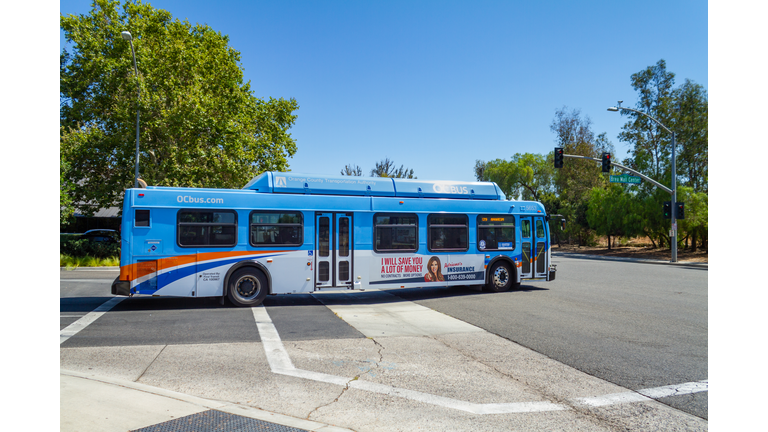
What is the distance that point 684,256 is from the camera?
33906 millimetres

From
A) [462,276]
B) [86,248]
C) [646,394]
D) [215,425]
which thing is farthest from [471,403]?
[86,248]

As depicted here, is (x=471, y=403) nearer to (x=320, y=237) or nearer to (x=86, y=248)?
(x=320, y=237)

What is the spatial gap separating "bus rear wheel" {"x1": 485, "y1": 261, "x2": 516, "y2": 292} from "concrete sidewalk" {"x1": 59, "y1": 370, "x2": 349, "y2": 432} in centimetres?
1032

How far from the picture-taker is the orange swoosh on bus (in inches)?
400

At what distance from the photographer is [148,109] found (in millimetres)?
21547

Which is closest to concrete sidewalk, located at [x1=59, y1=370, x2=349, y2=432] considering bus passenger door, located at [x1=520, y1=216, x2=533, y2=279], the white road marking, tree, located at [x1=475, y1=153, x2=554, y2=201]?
the white road marking

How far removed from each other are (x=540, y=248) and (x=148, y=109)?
1817 cm

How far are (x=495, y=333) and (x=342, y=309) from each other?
399 cm

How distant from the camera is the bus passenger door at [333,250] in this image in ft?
38.4

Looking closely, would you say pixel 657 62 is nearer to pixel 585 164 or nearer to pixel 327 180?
pixel 585 164

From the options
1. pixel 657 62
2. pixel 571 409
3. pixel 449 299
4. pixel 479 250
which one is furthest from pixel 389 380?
pixel 657 62

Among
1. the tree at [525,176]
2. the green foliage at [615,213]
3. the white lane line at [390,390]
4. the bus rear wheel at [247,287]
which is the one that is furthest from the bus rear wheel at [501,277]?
the tree at [525,176]

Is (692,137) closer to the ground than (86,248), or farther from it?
farther from it

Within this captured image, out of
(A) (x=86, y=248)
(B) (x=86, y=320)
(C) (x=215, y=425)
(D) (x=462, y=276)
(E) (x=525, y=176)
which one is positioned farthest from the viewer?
(E) (x=525, y=176)
